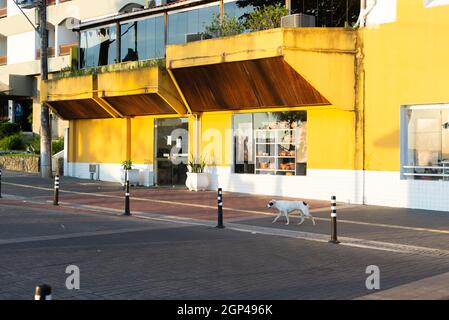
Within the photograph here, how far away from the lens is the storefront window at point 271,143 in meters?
22.6

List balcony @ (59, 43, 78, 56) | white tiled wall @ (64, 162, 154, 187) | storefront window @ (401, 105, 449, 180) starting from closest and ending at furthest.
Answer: storefront window @ (401, 105, 449, 180), white tiled wall @ (64, 162, 154, 187), balcony @ (59, 43, 78, 56)

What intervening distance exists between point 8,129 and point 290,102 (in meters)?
29.0

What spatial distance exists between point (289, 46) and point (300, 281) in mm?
12059

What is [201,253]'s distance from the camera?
11102 millimetres

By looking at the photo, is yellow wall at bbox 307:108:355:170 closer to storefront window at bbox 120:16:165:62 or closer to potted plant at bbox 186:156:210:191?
potted plant at bbox 186:156:210:191

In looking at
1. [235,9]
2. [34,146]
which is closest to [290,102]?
[235,9]

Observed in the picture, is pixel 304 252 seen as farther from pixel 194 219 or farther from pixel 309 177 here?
pixel 309 177

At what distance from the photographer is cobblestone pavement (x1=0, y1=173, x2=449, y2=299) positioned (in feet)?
27.4

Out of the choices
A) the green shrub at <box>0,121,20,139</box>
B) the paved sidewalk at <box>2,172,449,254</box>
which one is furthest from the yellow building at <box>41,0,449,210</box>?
the green shrub at <box>0,121,20,139</box>

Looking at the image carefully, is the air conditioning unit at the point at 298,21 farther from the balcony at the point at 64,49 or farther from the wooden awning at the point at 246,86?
the balcony at the point at 64,49

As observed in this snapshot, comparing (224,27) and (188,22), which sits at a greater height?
(188,22)

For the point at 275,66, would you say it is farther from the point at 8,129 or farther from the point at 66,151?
the point at 8,129

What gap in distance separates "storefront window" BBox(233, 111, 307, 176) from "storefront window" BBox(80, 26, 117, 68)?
26.9 ft
